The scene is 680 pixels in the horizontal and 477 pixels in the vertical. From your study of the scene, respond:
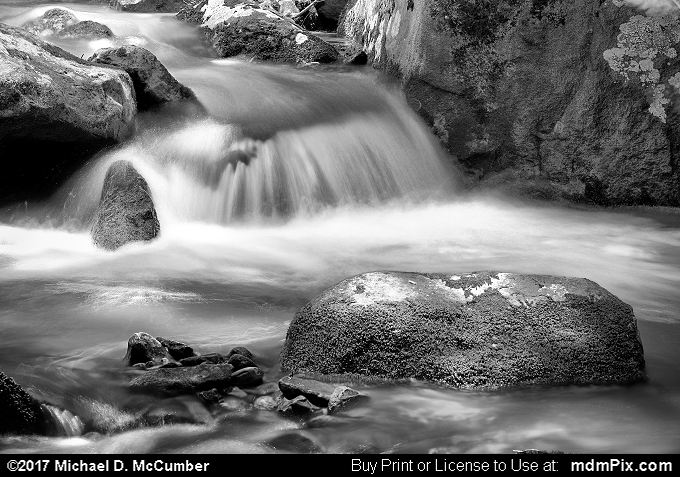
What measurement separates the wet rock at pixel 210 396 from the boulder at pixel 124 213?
2.76 metres

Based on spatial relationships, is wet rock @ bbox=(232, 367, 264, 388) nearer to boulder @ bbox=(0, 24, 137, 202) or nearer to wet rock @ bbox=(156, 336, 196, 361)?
wet rock @ bbox=(156, 336, 196, 361)

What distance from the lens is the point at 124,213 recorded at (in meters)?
6.09

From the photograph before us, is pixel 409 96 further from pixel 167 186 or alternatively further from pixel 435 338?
pixel 435 338

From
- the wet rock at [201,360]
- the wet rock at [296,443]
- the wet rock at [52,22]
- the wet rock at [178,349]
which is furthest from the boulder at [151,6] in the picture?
the wet rock at [296,443]

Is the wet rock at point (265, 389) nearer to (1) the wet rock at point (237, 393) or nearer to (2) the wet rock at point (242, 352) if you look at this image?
(1) the wet rock at point (237, 393)

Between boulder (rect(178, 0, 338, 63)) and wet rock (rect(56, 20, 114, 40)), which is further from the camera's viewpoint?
wet rock (rect(56, 20, 114, 40))

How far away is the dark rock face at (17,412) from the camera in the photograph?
3.00 meters

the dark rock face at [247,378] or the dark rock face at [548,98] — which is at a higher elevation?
the dark rock face at [548,98]

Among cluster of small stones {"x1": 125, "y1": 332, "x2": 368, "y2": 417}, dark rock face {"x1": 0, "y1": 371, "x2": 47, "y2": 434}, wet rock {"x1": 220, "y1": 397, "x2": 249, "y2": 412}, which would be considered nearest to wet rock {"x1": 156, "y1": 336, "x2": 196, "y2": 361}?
cluster of small stones {"x1": 125, "y1": 332, "x2": 368, "y2": 417}

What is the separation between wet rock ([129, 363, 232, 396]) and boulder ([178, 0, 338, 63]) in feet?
21.8

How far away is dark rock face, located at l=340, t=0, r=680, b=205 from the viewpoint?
7152 mm

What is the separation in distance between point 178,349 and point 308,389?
763mm

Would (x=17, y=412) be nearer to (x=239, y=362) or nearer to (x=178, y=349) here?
(x=178, y=349)
